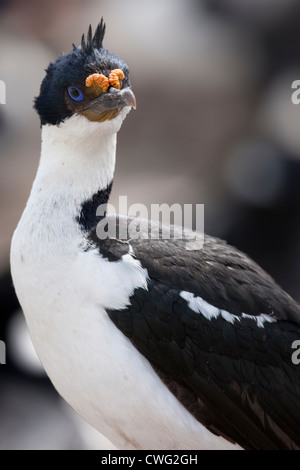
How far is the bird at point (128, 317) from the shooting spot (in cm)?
458

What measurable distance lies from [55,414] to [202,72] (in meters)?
4.75

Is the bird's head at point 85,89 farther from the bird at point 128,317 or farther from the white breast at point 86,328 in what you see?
the white breast at point 86,328

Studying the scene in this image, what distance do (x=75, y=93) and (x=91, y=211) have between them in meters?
0.73

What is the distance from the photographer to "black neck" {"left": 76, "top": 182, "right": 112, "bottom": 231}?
4832 mm

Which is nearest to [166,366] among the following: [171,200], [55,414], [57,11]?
[55,414]

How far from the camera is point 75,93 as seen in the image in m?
4.79

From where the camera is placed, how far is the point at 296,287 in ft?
30.7
